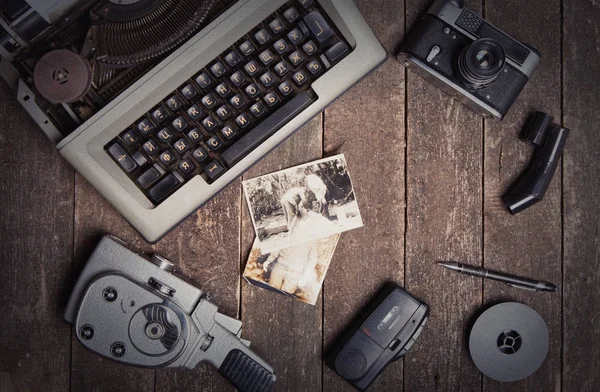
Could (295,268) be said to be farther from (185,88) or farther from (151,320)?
(185,88)

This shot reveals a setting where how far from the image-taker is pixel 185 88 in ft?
3.57

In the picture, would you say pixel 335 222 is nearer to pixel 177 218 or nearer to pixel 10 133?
pixel 177 218

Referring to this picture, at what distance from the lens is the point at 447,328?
1312 mm

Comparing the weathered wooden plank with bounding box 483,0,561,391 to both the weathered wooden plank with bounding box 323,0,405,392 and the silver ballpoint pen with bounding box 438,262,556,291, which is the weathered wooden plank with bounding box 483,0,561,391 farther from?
the weathered wooden plank with bounding box 323,0,405,392

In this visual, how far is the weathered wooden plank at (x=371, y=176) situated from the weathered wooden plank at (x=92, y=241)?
1.48 ft

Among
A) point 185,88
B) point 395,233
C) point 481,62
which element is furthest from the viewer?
point 395,233

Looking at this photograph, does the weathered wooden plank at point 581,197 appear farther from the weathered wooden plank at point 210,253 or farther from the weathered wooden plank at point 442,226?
the weathered wooden plank at point 210,253

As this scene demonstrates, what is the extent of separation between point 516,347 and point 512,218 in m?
0.30

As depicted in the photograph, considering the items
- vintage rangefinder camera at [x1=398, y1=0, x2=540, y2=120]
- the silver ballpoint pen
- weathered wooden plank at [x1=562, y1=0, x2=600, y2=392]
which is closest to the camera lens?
vintage rangefinder camera at [x1=398, y1=0, x2=540, y2=120]

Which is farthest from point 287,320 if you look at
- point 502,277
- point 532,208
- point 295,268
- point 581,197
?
point 581,197

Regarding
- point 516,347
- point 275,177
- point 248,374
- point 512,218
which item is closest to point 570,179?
point 512,218

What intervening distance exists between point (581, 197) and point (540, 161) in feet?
0.51

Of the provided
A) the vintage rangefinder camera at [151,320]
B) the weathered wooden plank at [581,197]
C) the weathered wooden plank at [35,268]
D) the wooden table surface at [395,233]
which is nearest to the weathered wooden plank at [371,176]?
the wooden table surface at [395,233]

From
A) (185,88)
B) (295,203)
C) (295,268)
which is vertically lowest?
(295,268)
